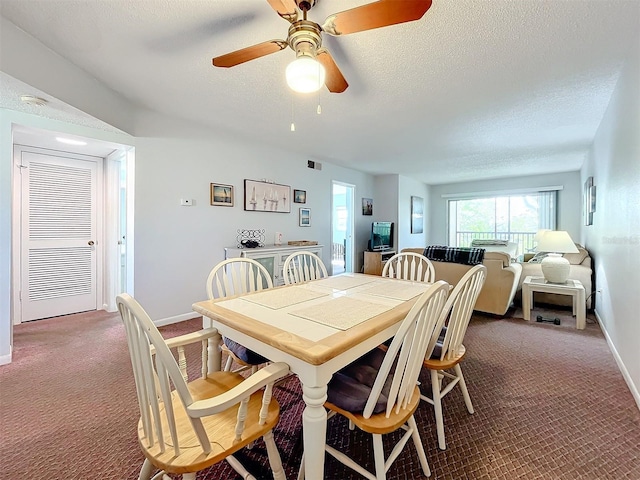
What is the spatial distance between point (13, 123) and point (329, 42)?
2675 mm

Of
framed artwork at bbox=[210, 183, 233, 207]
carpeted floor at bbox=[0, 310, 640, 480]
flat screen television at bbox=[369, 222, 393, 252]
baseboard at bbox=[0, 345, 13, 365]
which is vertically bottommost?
carpeted floor at bbox=[0, 310, 640, 480]

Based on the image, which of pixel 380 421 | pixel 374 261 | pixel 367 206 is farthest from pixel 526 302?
pixel 367 206

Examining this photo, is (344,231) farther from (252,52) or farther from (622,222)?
(252,52)

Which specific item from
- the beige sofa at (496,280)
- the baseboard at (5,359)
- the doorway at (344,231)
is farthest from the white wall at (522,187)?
the baseboard at (5,359)

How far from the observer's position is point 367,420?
1085 mm

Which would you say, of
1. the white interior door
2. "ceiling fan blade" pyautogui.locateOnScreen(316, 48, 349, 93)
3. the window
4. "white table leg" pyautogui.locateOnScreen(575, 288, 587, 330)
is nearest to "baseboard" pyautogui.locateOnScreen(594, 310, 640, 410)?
"white table leg" pyautogui.locateOnScreen(575, 288, 587, 330)

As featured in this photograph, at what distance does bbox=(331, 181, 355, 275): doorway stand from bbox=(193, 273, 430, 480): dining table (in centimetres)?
409

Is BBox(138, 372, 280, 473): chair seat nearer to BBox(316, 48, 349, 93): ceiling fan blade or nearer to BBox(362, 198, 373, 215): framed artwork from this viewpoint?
BBox(316, 48, 349, 93): ceiling fan blade

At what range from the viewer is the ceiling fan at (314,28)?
1185 millimetres

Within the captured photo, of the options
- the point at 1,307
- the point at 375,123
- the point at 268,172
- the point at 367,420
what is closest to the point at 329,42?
the point at 375,123

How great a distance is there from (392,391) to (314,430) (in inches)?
12.6

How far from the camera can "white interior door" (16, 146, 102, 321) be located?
3137 millimetres

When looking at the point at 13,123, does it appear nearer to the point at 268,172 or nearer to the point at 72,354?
the point at 72,354

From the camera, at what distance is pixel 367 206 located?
21.1ft
